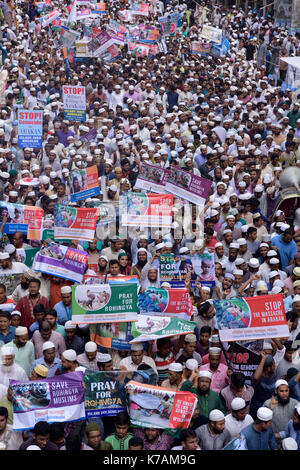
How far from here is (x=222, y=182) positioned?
12328 millimetres

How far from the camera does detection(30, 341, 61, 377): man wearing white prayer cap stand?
23.5ft

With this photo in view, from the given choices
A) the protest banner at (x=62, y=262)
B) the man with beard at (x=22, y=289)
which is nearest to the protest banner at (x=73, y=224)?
the protest banner at (x=62, y=262)

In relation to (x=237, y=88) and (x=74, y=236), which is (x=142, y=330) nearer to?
(x=74, y=236)

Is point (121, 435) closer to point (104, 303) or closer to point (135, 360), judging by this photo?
point (135, 360)

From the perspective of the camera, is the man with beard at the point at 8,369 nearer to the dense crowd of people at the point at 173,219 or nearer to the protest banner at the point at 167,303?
the dense crowd of people at the point at 173,219

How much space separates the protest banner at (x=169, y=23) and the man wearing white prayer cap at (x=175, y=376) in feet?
60.5

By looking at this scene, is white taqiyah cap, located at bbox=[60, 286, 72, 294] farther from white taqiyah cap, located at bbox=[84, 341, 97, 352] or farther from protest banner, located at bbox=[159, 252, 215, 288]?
white taqiyah cap, located at bbox=[84, 341, 97, 352]

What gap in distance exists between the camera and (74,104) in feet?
49.4

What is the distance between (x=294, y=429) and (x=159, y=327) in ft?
6.06

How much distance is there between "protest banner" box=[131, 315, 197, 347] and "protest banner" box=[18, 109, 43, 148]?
6.52m

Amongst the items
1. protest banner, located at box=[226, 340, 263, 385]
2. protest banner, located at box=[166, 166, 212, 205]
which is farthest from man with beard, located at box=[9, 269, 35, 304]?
protest banner, located at box=[166, 166, 212, 205]

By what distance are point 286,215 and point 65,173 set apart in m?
3.80

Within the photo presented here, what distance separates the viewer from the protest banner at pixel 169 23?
23.6 m

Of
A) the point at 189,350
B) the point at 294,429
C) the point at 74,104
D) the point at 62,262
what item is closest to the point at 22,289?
the point at 62,262
